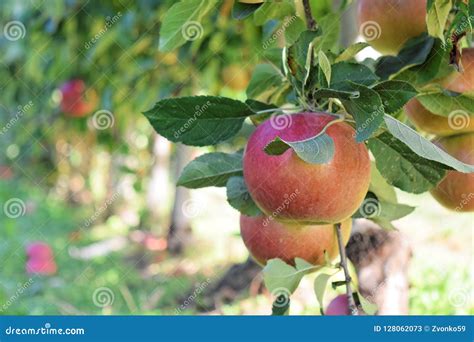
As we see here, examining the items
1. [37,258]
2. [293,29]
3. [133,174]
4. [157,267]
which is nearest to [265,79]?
[293,29]

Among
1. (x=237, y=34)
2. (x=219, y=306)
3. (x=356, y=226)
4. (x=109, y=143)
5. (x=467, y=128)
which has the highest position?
(x=467, y=128)

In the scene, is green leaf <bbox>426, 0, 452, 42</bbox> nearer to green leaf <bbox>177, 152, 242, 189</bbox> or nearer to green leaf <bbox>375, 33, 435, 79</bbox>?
green leaf <bbox>375, 33, 435, 79</bbox>

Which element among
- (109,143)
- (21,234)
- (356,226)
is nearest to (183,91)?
(109,143)

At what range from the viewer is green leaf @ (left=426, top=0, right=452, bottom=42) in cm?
66

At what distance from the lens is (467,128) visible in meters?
0.78

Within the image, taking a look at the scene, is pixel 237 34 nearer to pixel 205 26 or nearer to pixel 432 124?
pixel 205 26

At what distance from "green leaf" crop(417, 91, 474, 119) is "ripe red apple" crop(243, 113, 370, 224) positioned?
0.43 feet

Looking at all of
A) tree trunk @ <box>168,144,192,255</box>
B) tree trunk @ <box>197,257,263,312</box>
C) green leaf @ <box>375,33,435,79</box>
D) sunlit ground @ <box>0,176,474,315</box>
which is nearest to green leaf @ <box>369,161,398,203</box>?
green leaf @ <box>375,33,435,79</box>

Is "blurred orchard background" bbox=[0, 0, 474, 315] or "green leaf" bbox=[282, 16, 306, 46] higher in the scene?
"green leaf" bbox=[282, 16, 306, 46]

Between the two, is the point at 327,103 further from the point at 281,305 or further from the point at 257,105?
the point at 281,305

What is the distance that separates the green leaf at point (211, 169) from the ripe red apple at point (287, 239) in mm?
55

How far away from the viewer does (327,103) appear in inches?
26.2

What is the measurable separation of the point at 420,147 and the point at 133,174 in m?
2.99

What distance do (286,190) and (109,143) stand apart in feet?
6.71
